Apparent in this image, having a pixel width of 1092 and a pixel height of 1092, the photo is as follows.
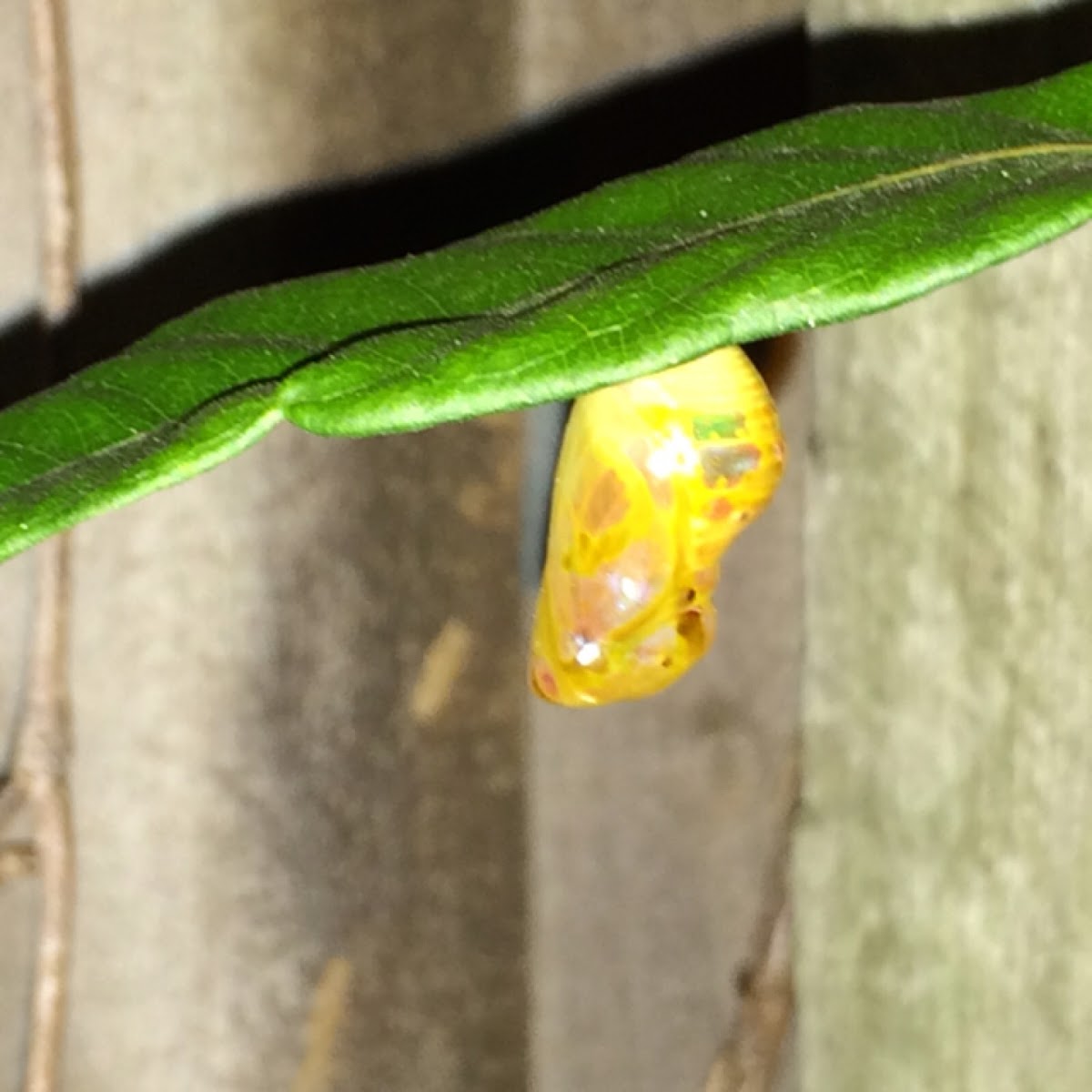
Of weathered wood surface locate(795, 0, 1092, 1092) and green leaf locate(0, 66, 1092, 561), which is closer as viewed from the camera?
green leaf locate(0, 66, 1092, 561)

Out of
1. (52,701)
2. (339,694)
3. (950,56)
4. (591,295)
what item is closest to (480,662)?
(339,694)

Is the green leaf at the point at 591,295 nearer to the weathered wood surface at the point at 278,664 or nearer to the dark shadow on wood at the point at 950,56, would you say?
the dark shadow on wood at the point at 950,56

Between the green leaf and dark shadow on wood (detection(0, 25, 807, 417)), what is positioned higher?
dark shadow on wood (detection(0, 25, 807, 417))

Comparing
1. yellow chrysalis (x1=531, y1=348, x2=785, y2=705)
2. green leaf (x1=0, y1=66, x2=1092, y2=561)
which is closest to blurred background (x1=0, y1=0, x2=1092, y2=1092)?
yellow chrysalis (x1=531, y1=348, x2=785, y2=705)

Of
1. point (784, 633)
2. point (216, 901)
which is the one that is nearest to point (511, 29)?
point (784, 633)

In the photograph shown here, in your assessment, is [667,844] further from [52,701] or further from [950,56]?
[950,56]

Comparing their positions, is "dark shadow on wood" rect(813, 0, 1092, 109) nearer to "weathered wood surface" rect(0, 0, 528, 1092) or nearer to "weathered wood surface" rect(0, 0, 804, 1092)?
"weathered wood surface" rect(0, 0, 804, 1092)

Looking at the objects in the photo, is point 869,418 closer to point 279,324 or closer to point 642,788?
point 642,788
